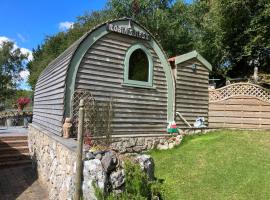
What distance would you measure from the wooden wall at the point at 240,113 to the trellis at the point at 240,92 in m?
0.36

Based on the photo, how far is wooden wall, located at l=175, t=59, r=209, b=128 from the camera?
1224 centimetres

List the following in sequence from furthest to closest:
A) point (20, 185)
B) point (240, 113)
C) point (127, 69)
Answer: point (240, 113) < point (127, 69) < point (20, 185)

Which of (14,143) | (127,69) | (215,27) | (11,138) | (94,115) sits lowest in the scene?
(14,143)

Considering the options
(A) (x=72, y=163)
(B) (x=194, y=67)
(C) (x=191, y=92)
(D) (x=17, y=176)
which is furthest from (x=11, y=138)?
(A) (x=72, y=163)

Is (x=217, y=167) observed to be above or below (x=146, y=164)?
below

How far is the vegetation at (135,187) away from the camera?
4.80 meters

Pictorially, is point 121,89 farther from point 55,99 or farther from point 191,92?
point 191,92

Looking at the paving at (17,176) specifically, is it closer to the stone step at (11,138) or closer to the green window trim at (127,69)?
the stone step at (11,138)

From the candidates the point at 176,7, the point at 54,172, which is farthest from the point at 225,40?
the point at 54,172

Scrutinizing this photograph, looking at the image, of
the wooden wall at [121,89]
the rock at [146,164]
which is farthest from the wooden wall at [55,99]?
the rock at [146,164]

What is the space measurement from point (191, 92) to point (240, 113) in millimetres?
2686

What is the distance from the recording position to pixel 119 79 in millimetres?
10469

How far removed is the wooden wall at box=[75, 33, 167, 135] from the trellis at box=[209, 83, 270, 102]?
350 centimetres

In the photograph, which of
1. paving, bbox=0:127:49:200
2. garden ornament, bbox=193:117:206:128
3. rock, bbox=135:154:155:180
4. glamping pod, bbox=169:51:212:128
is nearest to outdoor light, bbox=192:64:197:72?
glamping pod, bbox=169:51:212:128
